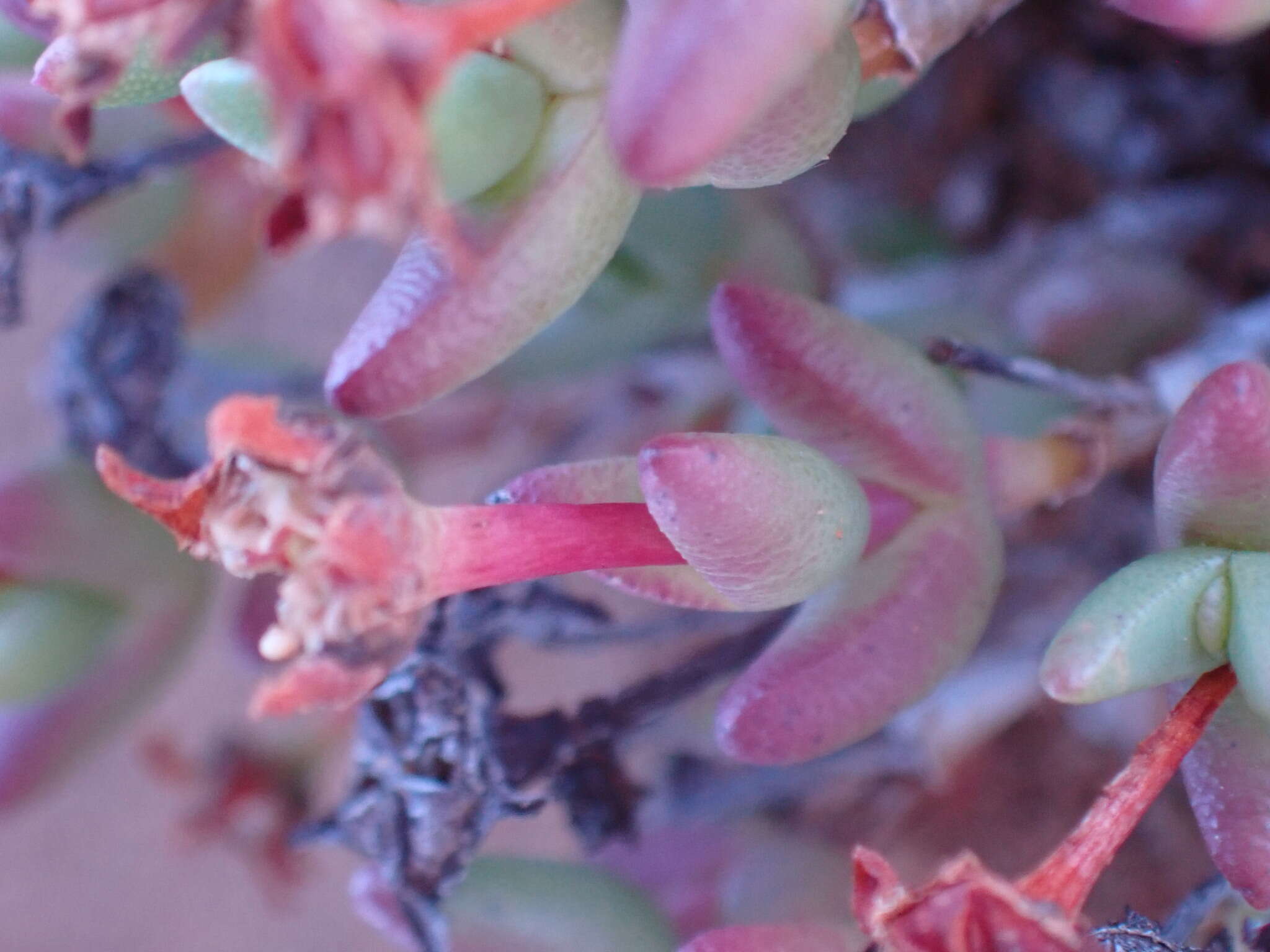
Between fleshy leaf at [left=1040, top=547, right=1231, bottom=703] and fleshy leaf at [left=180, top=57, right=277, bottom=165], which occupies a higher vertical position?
fleshy leaf at [left=180, top=57, right=277, bottom=165]

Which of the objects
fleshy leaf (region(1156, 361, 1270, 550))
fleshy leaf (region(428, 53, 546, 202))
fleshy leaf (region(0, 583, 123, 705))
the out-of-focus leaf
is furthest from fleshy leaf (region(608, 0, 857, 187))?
fleshy leaf (region(0, 583, 123, 705))

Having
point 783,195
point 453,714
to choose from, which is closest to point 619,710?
point 453,714

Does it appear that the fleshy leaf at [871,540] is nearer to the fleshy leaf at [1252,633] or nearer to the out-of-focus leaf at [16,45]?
the fleshy leaf at [1252,633]

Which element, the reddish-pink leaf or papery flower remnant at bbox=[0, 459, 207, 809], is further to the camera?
papery flower remnant at bbox=[0, 459, 207, 809]

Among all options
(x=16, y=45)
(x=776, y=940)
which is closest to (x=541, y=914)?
(x=776, y=940)

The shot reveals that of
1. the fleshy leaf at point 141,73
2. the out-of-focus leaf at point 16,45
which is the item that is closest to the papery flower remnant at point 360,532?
the fleshy leaf at point 141,73

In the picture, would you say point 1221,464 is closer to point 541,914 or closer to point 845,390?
point 845,390

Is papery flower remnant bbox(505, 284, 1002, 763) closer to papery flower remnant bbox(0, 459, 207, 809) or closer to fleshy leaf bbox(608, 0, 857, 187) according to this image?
fleshy leaf bbox(608, 0, 857, 187)
